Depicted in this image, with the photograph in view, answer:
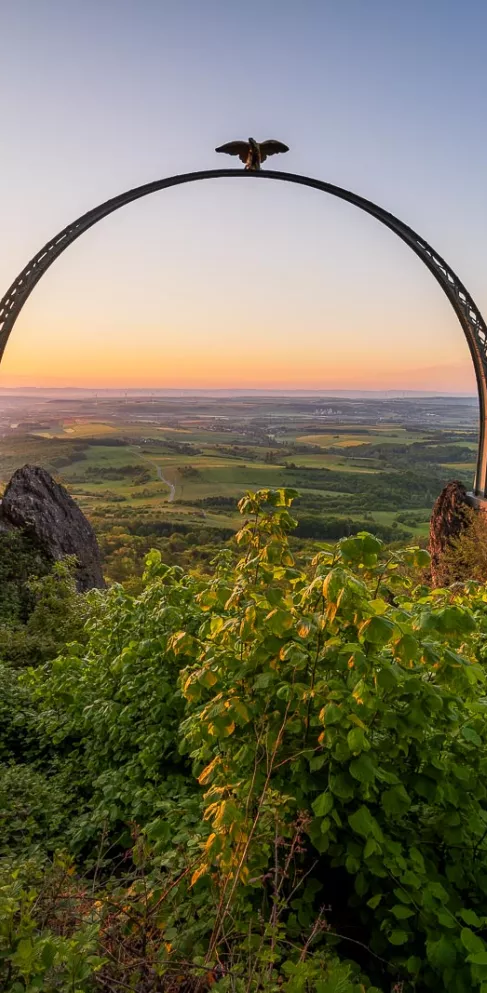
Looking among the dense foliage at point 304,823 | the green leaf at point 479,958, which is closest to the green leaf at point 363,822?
the dense foliage at point 304,823

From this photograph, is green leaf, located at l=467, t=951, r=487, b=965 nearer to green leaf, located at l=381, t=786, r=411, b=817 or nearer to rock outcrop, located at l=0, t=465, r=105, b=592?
green leaf, located at l=381, t=786, r=411, b=817

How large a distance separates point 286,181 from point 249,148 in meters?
0.75

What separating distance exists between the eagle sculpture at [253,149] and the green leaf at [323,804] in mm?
7337

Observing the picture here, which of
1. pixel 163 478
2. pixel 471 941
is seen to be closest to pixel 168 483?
pixel 163 478

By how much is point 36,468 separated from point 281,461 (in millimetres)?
19977

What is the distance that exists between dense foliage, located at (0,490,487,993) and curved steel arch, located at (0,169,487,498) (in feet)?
20.0

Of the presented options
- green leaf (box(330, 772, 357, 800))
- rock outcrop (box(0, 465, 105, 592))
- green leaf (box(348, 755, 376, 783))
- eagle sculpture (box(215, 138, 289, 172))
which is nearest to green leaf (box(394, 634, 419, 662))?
green leaf (box(348, 755, 376, 783))

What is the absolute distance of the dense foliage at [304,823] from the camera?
6.79ft

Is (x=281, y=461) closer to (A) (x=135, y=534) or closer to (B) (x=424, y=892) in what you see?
(A) (x=135, y=534)

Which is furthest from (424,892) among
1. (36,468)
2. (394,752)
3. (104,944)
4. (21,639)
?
(36,468)

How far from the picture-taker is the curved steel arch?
7.59 meters

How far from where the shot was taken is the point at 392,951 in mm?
2611

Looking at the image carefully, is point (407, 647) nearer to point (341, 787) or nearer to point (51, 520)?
point (341, 787)

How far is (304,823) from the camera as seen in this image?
2.13m
